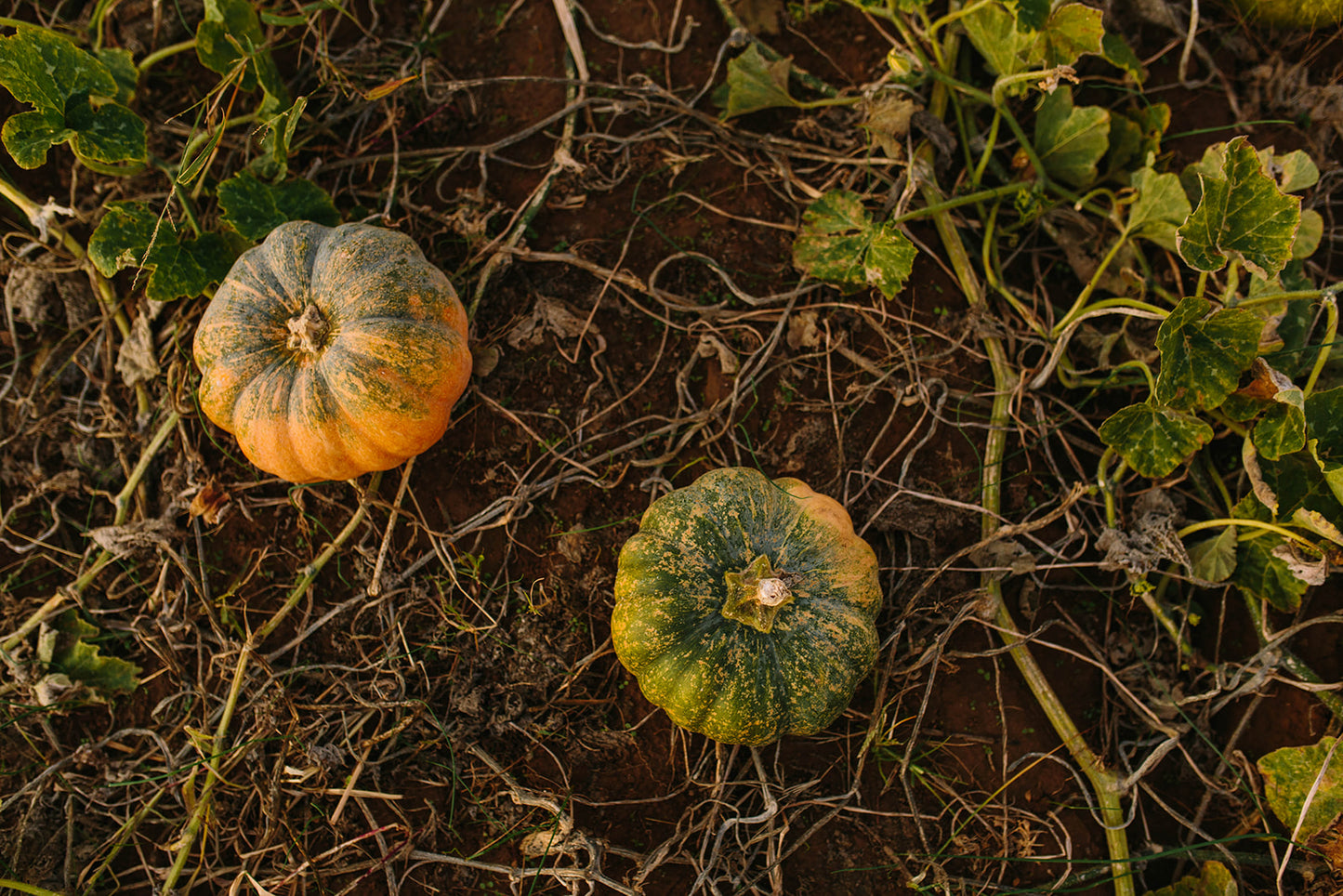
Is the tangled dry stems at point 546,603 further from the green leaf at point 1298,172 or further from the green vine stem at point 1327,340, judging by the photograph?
the green leaf at point 1298,172

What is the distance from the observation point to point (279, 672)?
298 centimetres

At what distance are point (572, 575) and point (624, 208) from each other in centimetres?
146

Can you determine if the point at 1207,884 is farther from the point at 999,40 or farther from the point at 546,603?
the point at 999,40

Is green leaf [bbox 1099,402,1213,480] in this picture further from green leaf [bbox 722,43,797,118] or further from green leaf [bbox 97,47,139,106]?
green leaf [bbox 97,47,139,106]

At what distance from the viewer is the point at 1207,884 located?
2.71 metres

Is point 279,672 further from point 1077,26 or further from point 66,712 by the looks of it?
point 1077,26

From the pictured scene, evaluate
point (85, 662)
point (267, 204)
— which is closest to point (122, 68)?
point (267, 204)

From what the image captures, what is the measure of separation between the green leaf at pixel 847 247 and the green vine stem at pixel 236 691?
184 centimetres

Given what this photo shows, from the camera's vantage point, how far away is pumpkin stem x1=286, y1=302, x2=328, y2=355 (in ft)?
8.34

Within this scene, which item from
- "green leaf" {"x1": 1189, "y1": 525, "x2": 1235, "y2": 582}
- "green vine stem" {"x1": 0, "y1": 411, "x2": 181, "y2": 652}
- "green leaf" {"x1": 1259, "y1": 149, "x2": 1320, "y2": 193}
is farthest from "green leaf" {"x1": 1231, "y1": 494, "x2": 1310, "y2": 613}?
"green vine stem" {"x1": 0, "y1": 411, "x2": 181, "y2": 652}

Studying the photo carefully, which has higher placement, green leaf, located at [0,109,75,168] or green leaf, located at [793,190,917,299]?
green leaf, located at [0,109,75,168]

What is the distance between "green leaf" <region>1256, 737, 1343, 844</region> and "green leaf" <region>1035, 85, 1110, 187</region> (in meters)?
2.15

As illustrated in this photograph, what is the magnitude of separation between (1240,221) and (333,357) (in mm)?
2875

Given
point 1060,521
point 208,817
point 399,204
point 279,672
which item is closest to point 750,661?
point 1060,521
